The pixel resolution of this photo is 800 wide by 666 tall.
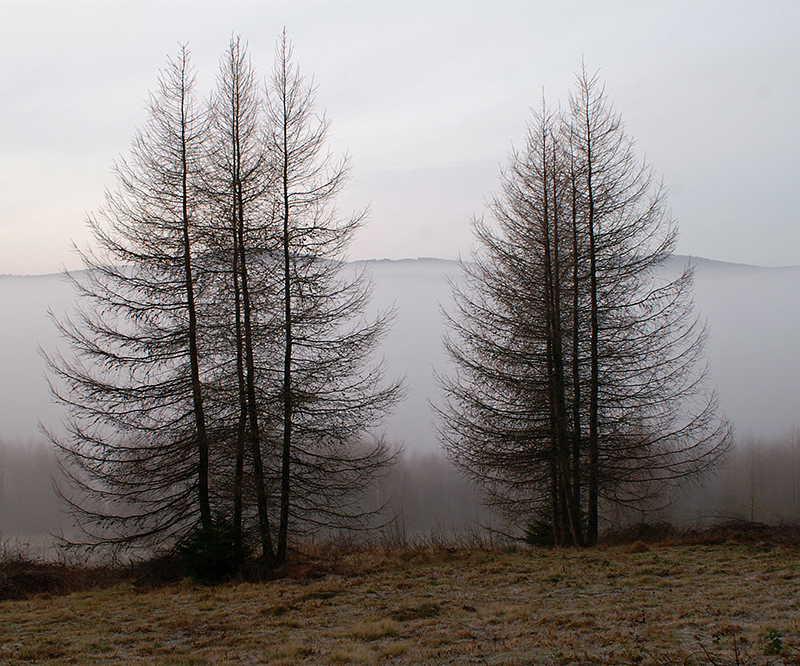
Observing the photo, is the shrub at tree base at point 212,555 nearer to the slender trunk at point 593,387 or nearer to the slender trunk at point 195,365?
the slender trunk at point 195,365

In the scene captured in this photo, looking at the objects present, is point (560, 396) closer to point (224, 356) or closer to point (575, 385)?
point (575, 385)

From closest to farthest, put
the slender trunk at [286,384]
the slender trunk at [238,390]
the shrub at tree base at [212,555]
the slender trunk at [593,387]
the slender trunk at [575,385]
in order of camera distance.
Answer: the shrub at tree base at [212,555] < the slender trunk at [238,390] < the slender trunk at [286,384] < the slender trunk at [593,387] < the slender trunk at [575,385]

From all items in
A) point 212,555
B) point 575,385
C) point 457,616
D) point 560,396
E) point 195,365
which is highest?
point 195,365

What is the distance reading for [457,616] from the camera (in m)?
6.70

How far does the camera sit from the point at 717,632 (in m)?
5.27

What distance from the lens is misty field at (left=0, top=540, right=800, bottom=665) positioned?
16.9 feet

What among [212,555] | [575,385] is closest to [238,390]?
[212,555]

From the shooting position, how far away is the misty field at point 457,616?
16.9 feet

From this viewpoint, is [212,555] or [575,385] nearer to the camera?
[212,555]

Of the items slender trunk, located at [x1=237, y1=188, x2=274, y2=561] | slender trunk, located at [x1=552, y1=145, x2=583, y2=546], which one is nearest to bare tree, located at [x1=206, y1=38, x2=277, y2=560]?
slender trunk, located at [x1=237, y1=188, x2=274, y2=561]

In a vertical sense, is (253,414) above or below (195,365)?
below

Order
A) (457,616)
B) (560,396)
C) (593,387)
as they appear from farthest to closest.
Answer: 1. (560,396)
2. (593,387)
3. (457,616)

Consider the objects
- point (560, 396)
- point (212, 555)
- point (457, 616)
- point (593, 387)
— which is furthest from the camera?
point (560, 396)

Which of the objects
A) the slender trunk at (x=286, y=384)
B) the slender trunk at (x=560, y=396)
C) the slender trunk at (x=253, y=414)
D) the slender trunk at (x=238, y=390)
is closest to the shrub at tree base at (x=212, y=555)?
the slender trunk at (x=238, y=390)
